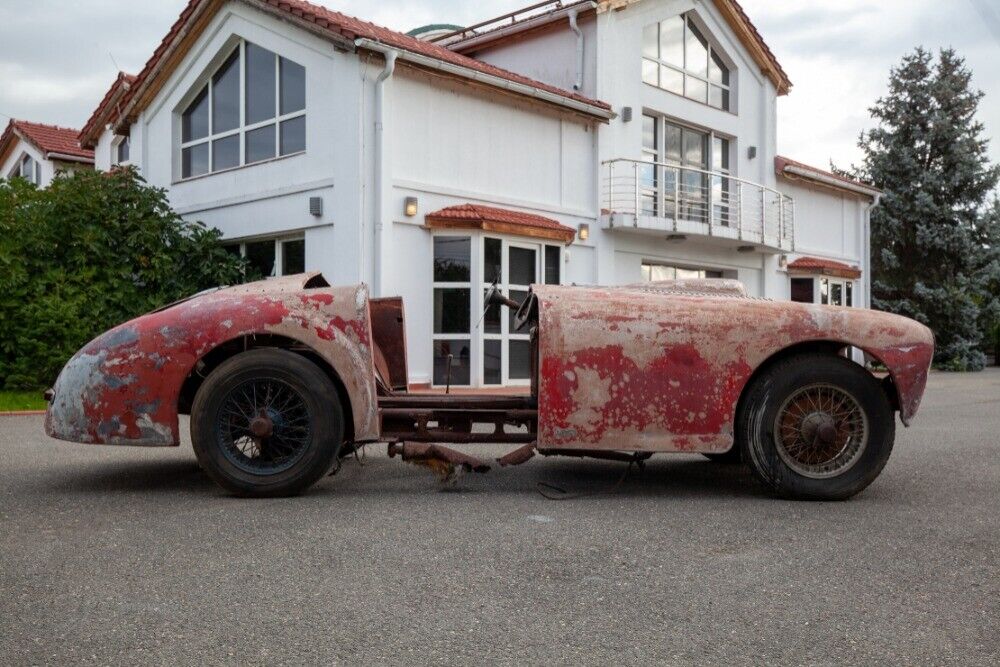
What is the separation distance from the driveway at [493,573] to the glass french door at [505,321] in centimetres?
857

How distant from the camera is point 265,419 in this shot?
5043 mm

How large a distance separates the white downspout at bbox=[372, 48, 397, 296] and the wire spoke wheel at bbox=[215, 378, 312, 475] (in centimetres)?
816

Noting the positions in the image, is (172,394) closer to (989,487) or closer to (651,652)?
(651,652)

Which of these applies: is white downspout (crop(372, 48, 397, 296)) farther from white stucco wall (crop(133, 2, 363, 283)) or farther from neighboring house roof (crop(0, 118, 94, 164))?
neighboring house roof (crop(0, 118, 94, 164))

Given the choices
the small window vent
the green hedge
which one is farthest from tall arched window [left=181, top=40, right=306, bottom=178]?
the green hedge

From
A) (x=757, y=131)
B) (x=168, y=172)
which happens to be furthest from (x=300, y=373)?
(x=757, y=131)

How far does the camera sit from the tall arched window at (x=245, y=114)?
14.9 metres

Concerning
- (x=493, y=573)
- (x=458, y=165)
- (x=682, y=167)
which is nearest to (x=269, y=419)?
(x=493, y=573)

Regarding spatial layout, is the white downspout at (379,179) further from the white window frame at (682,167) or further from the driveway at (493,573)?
the driveway at (493,573)

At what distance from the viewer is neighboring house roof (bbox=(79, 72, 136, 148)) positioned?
19.9 metres

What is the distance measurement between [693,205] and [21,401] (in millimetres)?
14043

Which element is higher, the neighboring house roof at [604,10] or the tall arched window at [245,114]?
the neighboring house roof at [604,10]

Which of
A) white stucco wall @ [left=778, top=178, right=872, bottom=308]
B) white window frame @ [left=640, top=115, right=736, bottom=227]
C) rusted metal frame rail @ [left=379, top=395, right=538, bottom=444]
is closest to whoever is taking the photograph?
rusted metal frame rail @ [left=379, top=395, right=538, bottom=444]

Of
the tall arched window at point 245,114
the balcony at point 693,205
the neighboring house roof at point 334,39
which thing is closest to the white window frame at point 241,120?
the tall arched window at point 245,114
